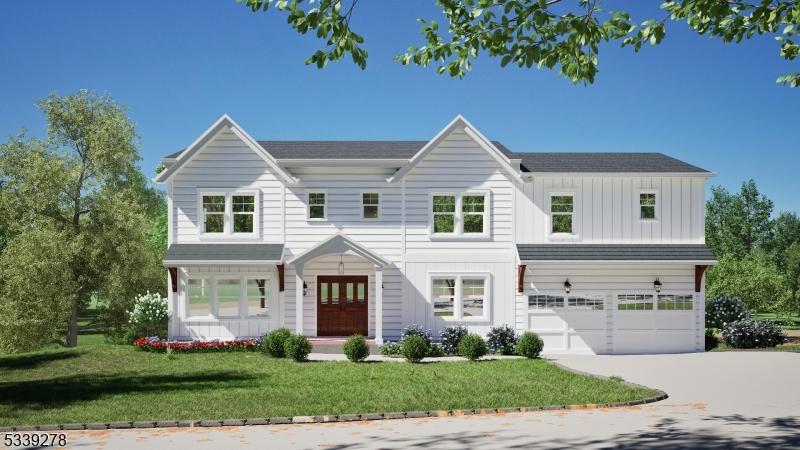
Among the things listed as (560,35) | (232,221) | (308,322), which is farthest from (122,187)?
(560,35)

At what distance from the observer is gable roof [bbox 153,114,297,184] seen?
26.5 m

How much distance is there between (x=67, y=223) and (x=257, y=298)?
1320 centimetres

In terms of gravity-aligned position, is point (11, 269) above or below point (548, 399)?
above

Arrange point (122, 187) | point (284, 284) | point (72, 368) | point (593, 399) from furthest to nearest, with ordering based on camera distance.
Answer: point (122, 187) → point (284, 284) → point (72, 368) → point (593, 399)

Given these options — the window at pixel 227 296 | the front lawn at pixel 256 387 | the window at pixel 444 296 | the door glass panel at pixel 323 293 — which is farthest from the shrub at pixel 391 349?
the window at pixel 227 296

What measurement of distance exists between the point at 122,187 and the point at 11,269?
7337mm

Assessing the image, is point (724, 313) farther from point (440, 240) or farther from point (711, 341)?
point (440, 240)

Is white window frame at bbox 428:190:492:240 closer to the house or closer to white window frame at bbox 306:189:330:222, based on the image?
the house

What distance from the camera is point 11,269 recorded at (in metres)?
32.7

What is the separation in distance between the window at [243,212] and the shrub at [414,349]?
8.27 metres

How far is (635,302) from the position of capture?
26766mm

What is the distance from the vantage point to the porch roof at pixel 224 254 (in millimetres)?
25859

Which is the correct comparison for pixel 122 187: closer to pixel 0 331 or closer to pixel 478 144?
pixel 0 331

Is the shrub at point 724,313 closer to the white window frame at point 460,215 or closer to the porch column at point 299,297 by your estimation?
the white window frame at point 460,215
